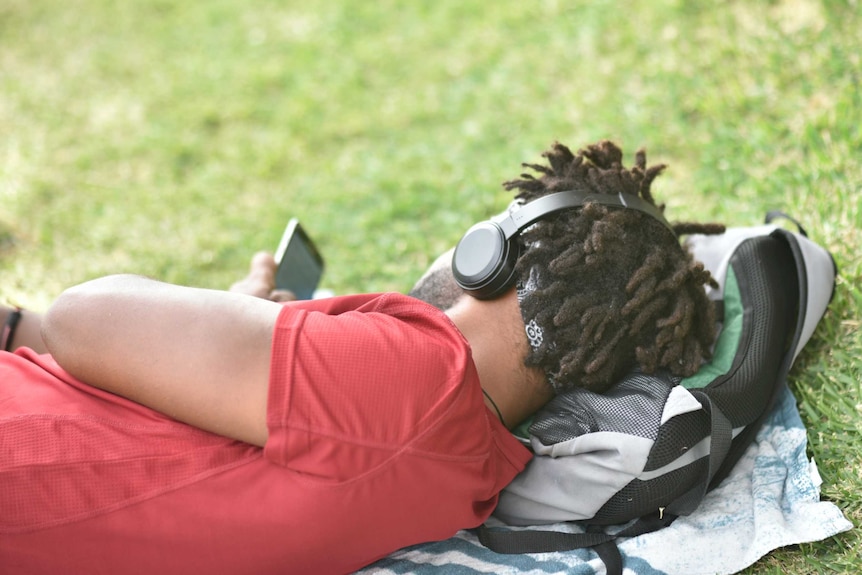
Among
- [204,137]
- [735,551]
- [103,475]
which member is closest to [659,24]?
[204,137]

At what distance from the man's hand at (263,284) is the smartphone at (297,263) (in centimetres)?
3

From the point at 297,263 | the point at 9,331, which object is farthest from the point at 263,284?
the point at 9,331

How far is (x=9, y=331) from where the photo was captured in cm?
252

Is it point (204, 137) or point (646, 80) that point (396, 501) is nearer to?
point (646, 80)

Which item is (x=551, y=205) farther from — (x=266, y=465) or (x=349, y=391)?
(x=266, y=465)

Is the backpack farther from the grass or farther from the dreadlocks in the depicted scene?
the grass

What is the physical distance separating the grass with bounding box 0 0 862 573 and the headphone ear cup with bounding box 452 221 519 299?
102cm

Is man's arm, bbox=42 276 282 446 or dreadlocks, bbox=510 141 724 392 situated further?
dreadlocks, bbox=510 141 724 392

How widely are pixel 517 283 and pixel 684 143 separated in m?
2.03

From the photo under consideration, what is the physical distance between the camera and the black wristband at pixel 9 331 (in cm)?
251

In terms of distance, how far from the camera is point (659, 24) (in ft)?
14.3

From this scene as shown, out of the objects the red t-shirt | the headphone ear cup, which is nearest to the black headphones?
the headphone ear cup

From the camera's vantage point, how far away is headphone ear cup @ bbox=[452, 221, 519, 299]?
204 centimetres

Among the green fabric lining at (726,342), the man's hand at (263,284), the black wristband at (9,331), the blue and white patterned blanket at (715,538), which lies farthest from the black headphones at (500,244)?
the black wristband at (9,331)
